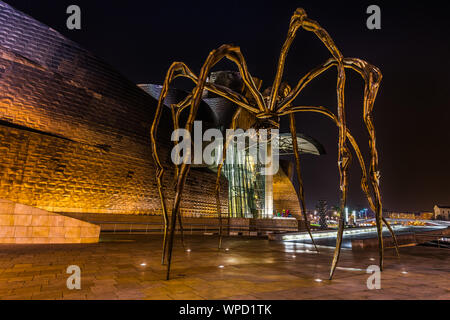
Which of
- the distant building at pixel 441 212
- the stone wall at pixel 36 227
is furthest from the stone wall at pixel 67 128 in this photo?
the distant building at pixel 441 212

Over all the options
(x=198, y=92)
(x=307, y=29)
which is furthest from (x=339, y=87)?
(x=198, y=92)

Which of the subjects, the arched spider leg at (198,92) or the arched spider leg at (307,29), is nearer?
the arched spider leg at (198,92)

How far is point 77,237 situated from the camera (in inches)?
334

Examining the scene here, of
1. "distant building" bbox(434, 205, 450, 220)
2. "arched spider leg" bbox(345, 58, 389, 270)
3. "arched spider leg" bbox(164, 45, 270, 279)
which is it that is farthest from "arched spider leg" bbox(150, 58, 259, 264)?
"distant building" bbox(434, 205, 450, 220)

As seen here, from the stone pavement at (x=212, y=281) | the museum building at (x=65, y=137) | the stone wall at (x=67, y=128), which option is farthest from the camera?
the stone wall at (x=67, y=128)

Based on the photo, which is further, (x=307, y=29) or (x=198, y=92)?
(x=307, y=29)

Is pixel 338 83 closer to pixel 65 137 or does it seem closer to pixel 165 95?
pixel 165 95

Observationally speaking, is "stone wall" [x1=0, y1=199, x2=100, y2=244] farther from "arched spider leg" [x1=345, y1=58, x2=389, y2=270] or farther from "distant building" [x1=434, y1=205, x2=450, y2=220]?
"distant building" [x1=434, y1=205, x2=450, y2=220]

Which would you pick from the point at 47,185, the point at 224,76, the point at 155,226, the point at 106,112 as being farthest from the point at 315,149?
the point at 47,185

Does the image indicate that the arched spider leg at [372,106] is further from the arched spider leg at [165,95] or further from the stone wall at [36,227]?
the stone wall at [36,227]

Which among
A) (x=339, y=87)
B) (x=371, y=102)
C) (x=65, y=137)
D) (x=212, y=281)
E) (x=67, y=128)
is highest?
(x=67, y=128)

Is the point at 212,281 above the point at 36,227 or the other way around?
the other way around
